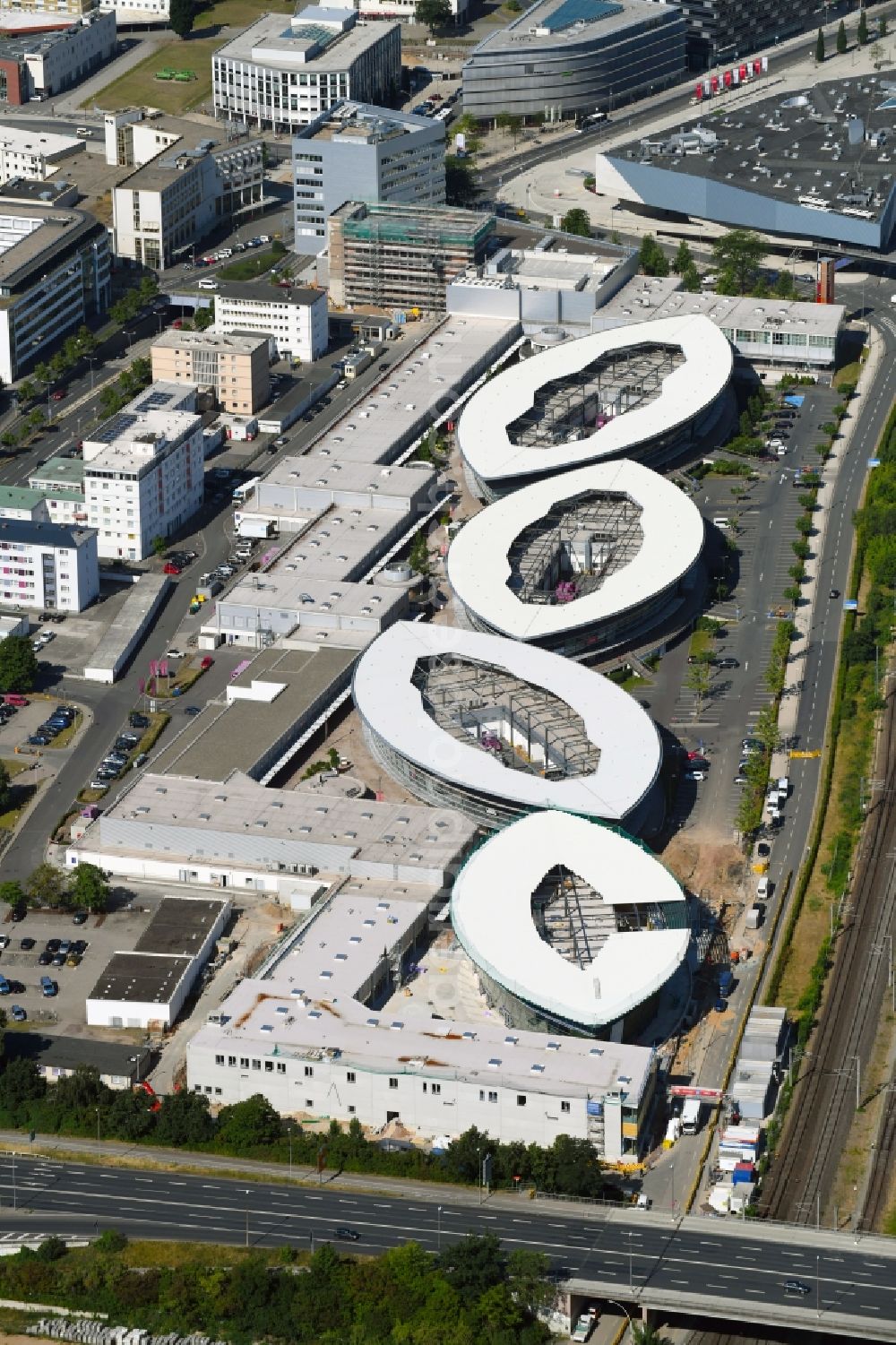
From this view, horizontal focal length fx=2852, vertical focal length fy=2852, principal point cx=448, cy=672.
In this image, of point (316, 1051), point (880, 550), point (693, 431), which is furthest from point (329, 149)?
point (316, 1051)

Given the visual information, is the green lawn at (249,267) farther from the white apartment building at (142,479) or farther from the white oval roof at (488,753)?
the white oval roof at (488,753)

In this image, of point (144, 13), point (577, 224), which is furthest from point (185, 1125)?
point (144, 13)

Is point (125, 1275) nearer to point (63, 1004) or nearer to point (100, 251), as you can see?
point (63, 1004)

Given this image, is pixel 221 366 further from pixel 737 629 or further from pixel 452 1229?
pixel 452 1229

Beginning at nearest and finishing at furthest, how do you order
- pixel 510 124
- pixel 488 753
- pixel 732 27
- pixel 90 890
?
pixel 90 890
pixel 488 753
pixel 510 124
pixel 732 27

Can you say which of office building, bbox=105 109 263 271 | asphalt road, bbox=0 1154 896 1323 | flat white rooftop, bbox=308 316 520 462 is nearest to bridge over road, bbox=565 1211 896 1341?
asphalt road, bbox=0 1154 896 1323

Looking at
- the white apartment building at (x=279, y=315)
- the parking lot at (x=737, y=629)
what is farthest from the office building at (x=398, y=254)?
the parking lot at (x=737, y=629)

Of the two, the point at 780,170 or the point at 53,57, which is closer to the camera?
the point at 780,170
